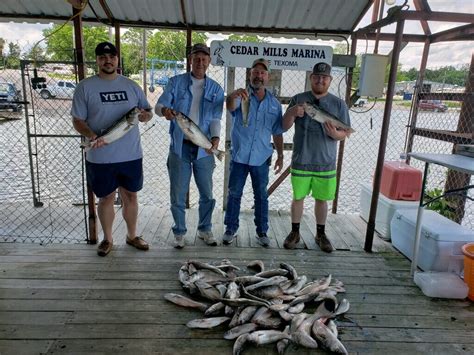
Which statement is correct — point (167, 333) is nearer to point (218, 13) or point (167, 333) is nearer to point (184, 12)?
point (184, 12)

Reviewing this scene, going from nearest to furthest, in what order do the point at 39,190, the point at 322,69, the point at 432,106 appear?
the point at 322,69 → the point at 432,106 → the point at 39,190

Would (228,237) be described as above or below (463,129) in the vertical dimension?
below

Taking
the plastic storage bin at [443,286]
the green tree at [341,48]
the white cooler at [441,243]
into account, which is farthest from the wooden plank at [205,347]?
the green tree at [341,48]

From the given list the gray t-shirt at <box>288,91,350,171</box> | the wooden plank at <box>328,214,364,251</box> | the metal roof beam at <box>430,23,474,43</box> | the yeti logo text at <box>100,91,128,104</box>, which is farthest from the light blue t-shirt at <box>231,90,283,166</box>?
the metal roof beam at <box>430,23,474,43</box>

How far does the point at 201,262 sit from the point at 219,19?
9.72 ft

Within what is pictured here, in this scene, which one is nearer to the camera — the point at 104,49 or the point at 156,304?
the point at 156,304

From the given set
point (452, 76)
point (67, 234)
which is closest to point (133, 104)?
point (67, 234)

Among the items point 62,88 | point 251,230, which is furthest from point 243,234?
point 62,88

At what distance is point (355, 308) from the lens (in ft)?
9.29

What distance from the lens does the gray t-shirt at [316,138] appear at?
3.66m

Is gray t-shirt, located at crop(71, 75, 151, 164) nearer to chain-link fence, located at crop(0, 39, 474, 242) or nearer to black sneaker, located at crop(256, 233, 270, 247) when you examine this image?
chain-link fence, located at crop(0, 39, 474, 242)

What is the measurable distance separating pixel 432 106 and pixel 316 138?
2.38 meters

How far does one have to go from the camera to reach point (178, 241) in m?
3.82

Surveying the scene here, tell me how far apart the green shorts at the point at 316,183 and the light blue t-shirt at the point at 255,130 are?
448mm
